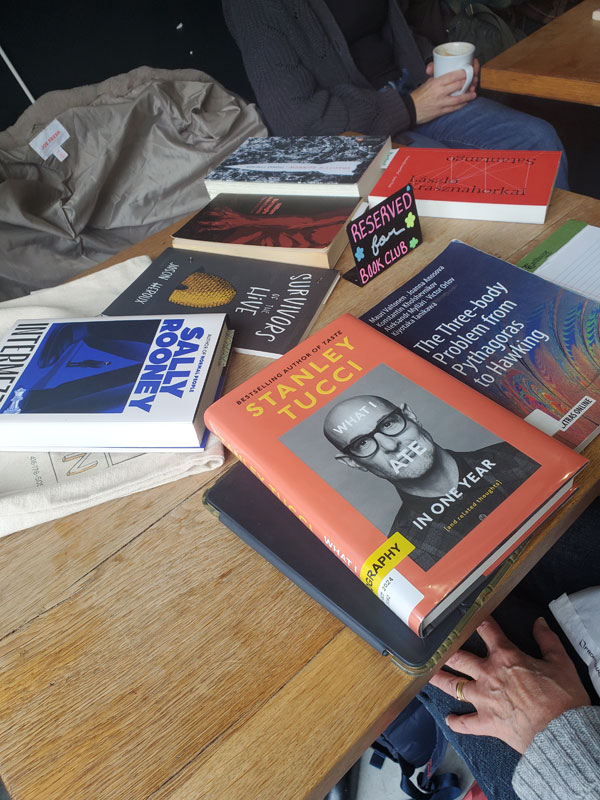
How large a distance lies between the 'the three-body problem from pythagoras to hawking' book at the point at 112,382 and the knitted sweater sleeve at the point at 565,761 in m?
0.47

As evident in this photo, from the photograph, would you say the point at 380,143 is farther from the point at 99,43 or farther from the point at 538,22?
the point at 538,22

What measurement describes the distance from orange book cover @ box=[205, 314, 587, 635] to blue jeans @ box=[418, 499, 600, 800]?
0.32m

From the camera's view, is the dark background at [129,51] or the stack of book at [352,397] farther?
the dark background at [129,51]

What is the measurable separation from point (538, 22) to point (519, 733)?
3.20m

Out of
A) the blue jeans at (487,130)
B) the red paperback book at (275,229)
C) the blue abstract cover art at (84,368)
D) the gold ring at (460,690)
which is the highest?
the blue abstract cover art at (84,368)

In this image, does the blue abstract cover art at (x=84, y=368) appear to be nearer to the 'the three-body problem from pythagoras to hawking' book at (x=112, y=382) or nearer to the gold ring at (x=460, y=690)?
the 'the three-body problem from pythagoras to hawking' book at (x=112, y=382)

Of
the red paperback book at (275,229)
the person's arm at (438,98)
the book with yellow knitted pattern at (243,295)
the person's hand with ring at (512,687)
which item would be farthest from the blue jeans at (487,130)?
the person's hand with ring at (512,687)

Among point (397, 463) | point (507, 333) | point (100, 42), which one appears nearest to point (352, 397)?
point (397, 463)

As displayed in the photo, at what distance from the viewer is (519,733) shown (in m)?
0.64

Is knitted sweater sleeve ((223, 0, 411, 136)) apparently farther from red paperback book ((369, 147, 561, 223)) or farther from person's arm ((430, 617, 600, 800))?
person's arm ((430, 617, 600, 800))

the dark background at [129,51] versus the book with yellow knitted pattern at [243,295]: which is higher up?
the dark background at [129,51]

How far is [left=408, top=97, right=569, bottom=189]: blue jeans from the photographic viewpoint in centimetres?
165

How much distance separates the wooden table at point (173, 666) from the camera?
1.50ft

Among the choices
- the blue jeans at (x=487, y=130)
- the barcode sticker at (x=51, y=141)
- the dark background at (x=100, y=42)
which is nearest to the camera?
the barcode sticker at (x=51, y=141)
